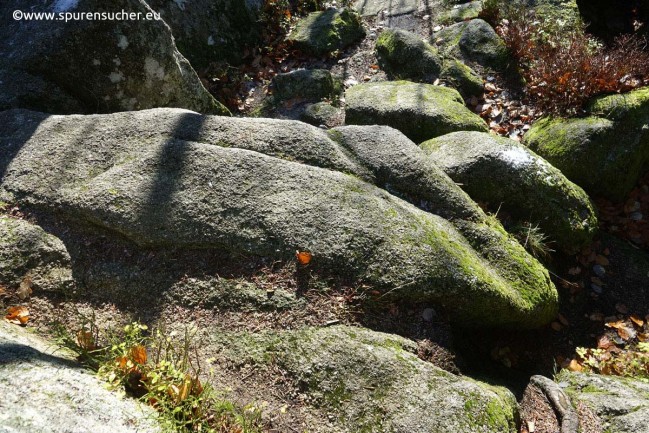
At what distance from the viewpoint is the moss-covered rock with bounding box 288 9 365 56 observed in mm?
→ 8984

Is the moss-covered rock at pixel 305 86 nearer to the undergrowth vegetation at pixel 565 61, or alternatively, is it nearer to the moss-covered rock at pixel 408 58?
the moss-covered rock at pixel 408 58

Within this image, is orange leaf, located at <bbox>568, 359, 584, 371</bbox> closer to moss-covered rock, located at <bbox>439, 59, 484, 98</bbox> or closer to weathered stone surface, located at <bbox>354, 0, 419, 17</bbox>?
moss-covered rock, located at <bbox>439, 59, 484, 98</bbox>

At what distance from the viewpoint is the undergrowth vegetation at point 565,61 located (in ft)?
20.8

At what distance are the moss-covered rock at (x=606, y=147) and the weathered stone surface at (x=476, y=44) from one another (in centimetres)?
233

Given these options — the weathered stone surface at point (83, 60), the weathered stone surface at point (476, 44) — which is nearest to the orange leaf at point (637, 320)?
the weathered stone surface at point (476, 44)

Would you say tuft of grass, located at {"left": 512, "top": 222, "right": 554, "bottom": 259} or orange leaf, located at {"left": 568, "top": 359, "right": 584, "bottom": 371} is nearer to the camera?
orange leaf, located at {"left": 568, "top": 359, "right": 584, "bottom": 371}

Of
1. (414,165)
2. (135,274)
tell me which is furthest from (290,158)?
(135,274)

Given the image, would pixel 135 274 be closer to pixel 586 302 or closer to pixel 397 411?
pixel 397 411

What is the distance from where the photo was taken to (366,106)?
6.64 meters

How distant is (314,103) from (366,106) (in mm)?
1283

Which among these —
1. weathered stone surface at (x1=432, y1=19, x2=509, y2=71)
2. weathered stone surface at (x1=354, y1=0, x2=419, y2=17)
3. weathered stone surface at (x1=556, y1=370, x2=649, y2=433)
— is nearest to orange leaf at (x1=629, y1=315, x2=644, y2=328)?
weathered stone surface at (x1=556, y1=370, x2=649, y2=433)

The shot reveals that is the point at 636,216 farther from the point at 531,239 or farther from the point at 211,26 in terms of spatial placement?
the point at 211,26

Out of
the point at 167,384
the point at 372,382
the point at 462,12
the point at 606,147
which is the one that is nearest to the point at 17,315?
the point at 167,384

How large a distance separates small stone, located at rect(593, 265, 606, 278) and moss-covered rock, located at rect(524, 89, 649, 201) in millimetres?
1168
